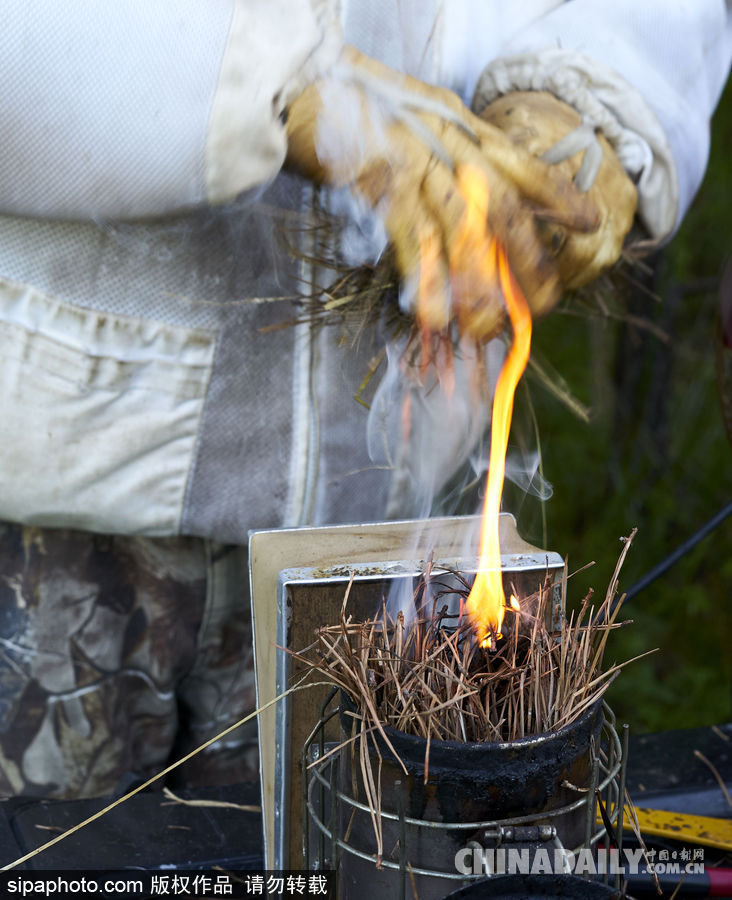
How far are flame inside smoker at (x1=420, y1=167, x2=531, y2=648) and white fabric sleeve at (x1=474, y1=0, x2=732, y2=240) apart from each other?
32 centimetres

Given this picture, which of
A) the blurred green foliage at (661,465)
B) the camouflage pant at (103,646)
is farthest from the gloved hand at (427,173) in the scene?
the blurred green foliage at (661,465)

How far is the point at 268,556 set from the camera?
3.11ft

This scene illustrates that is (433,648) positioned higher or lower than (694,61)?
lower

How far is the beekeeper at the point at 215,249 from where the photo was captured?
953 millimetres

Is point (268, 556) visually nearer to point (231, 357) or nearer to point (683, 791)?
point (231, 357)

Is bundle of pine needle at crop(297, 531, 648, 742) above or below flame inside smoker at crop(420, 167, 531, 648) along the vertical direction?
below

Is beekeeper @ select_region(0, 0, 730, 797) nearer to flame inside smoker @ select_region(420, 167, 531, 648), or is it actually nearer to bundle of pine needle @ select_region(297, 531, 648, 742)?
flame inside smoker @ select_region(420, 167, 531, 648)

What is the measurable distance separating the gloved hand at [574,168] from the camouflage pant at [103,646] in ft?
2.13

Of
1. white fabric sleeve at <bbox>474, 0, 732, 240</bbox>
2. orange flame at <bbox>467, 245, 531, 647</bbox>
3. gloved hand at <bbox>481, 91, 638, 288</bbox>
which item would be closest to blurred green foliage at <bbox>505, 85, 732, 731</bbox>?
white fabric sleeve at <bbox>474, 0, 732, 240</bbox>

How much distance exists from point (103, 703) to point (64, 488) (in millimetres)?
373

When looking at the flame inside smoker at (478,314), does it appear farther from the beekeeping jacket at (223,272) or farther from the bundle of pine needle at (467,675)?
the beekeeping jacket at (223,272)

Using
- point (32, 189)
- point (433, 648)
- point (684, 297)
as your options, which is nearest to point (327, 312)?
point (32, 189)

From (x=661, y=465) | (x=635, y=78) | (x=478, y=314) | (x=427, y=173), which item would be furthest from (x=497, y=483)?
(x=661, y=465)

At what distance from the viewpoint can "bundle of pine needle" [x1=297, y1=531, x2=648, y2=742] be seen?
0.76 metres
